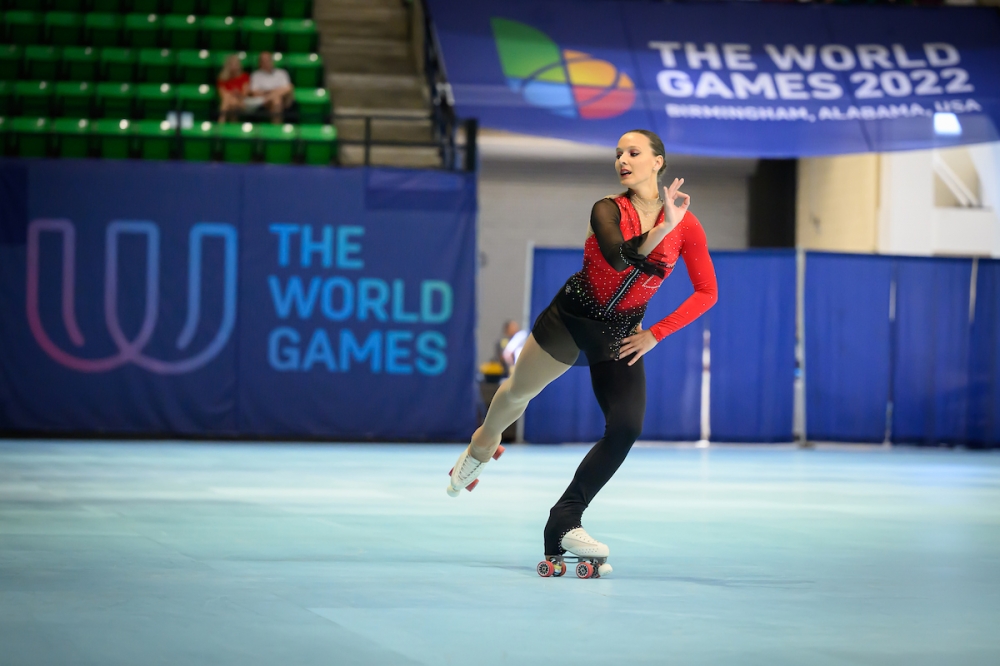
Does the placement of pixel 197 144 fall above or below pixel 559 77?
below

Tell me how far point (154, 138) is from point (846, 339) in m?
8.84

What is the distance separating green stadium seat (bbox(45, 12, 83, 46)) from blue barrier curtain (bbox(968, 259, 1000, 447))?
12.4 meters

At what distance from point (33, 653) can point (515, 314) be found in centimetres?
1972

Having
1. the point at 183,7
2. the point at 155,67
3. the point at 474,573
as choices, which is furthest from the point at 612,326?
the point at 183,7

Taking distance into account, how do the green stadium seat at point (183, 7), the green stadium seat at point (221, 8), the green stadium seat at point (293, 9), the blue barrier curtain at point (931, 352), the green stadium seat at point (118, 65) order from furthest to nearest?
the green stadium seat at point (293, 9)
the green stadium seat at point (221, 8)
the green stadium seat at point (183, 7)
the green stadium seat at point (118, 65)
the blue barrier curtain at point (931, 352)

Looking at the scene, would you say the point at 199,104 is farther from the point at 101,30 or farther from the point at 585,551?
the point at 585,551

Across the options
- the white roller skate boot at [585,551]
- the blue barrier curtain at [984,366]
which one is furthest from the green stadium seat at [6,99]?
the white roller skate boot at [585,551]

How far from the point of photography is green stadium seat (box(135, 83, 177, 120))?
1641 centimetres

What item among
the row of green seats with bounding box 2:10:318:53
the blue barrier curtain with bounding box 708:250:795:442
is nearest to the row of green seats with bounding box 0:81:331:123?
the row of green seats with bounding box 2:10:318:53

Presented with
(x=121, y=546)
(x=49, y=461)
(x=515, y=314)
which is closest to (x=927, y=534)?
(x=121, y=546)

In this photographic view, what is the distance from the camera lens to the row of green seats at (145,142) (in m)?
15.7

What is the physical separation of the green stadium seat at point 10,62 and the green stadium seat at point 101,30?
1.07 meters

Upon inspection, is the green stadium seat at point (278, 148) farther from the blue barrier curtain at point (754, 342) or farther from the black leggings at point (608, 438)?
the black leggings at point (608, 438)

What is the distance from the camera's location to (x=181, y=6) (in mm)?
18859
